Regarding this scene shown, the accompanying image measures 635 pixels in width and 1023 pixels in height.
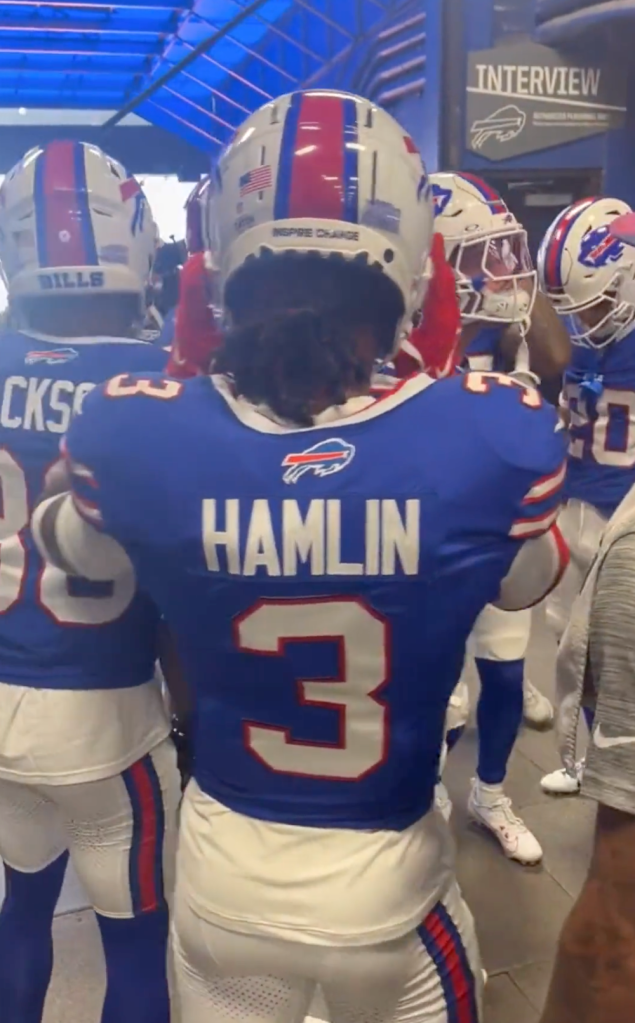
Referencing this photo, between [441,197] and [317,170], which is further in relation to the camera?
[441,197]

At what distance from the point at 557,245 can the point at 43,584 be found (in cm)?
165

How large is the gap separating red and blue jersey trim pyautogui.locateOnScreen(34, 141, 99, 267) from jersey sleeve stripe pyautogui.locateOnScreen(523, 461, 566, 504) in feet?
2.55

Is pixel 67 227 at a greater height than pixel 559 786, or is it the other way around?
pixel 67 227

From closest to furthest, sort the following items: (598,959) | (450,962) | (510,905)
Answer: (598,959) < (450,962) < (510,905)

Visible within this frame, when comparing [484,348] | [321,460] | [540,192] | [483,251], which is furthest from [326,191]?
[540,192]

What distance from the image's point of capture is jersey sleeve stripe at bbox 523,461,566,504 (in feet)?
2.92

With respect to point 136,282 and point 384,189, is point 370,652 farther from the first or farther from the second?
point 136,282

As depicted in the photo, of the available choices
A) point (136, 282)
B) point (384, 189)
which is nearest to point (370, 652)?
point (384, 189)

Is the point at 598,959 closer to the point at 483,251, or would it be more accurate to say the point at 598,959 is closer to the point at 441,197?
the point at 483,251

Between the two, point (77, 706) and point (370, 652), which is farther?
point (77, 706)

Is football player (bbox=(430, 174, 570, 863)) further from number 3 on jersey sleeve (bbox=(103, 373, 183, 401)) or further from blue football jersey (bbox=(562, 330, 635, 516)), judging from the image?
number 3 on jersey sleeve (bbox=(103, 373, 183, 401))

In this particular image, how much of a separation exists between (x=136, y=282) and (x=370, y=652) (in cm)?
79

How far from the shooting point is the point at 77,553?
1048mm

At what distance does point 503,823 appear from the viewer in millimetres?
Answer: 2293
